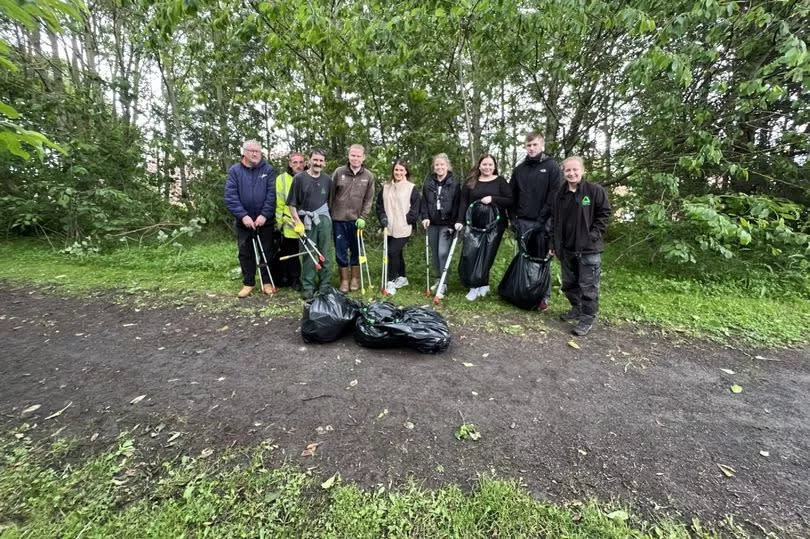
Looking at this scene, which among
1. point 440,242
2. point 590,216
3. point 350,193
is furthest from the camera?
point 440,242

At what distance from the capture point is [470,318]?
3.76m

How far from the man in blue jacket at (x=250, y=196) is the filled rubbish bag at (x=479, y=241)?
224 centimetres

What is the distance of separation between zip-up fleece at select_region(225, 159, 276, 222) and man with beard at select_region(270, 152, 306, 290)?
116 mm

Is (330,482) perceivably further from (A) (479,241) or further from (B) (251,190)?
(B) (251,190)

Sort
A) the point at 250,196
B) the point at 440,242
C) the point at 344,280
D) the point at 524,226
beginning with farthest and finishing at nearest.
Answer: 1. the point at 344,280
2. the point at 440,242
3. the point at 250,196
4. the point at 524,226

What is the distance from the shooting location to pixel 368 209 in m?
4.32

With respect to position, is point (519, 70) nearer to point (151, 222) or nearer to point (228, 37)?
point (228, 37)

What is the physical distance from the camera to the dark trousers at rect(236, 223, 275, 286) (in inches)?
168

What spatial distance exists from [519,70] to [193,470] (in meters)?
5.71

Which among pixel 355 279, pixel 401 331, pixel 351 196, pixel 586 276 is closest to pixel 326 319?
pixel 401 331

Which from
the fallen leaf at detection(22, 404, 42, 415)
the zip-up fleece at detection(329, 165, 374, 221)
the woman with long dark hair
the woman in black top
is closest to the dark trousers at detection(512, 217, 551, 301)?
the woman in black top

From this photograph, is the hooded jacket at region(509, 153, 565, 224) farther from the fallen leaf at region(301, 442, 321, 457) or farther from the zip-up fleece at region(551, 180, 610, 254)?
the fallen leaf at region(301, 442, 321, 457)

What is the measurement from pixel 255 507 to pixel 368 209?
321 centimetres

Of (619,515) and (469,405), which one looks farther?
(469,405)
